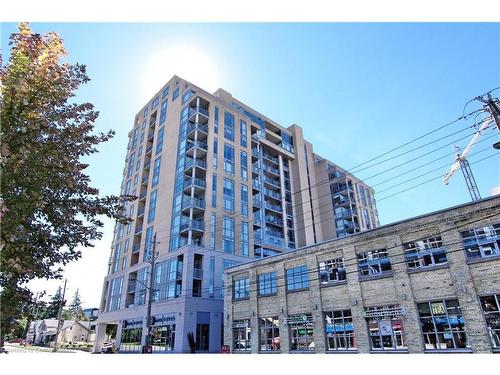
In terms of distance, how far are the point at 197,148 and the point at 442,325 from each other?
115ft

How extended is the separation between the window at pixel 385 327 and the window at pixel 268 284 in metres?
9.08

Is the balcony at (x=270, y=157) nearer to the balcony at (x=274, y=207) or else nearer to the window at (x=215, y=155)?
the balcony at (x=274, y=207)

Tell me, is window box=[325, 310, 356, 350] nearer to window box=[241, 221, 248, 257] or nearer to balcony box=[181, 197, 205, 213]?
window box=[241, 221, 248, 257]

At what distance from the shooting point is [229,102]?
190ft

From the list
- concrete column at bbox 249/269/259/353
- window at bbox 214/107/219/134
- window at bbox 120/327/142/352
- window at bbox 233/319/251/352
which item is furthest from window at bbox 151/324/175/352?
window at bbox 214/107/219/134

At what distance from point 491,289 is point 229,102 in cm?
4725

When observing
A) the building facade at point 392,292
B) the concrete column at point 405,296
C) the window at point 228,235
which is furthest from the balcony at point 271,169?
the concrete column at point 405,296

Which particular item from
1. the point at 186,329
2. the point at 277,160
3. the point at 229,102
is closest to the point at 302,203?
the point at 277,160

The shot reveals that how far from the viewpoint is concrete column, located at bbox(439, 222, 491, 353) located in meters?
18.6

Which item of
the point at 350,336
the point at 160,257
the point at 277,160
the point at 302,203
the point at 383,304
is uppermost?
the point at 277,160

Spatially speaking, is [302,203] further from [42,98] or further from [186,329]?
[42,98]

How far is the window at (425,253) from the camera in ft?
70.2

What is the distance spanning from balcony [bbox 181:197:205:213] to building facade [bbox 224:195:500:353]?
15.3 m

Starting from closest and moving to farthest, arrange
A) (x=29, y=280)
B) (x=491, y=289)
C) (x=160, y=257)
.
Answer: (x=29, y=280) < (x=491, y=289) < (x=160, y=257)
